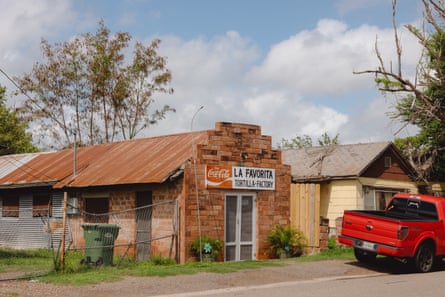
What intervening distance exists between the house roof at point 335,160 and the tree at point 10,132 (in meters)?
23.2

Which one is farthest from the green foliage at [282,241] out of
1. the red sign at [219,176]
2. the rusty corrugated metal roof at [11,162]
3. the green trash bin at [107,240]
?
the rusty corrugated metal roof at [11,162]

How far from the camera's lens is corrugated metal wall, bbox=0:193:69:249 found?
17.9 metres

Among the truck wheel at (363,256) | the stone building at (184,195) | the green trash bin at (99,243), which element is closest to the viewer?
the green trash bin at (99,243)

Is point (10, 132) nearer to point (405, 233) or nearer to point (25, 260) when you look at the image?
point (25, 260)

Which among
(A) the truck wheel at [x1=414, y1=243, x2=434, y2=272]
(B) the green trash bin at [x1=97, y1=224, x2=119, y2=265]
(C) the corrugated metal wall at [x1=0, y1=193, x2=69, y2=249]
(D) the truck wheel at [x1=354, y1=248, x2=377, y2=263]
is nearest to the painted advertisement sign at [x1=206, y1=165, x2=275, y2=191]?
(B) the green trash bin at [x1=97, y1=224, x2=119, y2=265]

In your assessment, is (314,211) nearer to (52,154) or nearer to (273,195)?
(273,195)

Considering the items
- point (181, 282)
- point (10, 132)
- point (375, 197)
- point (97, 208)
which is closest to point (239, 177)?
point (97, 208)

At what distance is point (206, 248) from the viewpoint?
1725cm

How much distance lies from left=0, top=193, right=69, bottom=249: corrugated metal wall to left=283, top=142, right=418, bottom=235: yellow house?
28.8 ft

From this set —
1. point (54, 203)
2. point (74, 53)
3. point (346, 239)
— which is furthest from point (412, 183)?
point (74, 53)

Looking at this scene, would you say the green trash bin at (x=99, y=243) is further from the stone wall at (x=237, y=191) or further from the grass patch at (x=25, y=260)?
the stone wall at (x=237, y=191)

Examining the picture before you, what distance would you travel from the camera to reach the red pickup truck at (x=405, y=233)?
1528 cm

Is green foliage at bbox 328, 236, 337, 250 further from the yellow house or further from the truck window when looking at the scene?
the truck window

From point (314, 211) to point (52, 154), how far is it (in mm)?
13019
